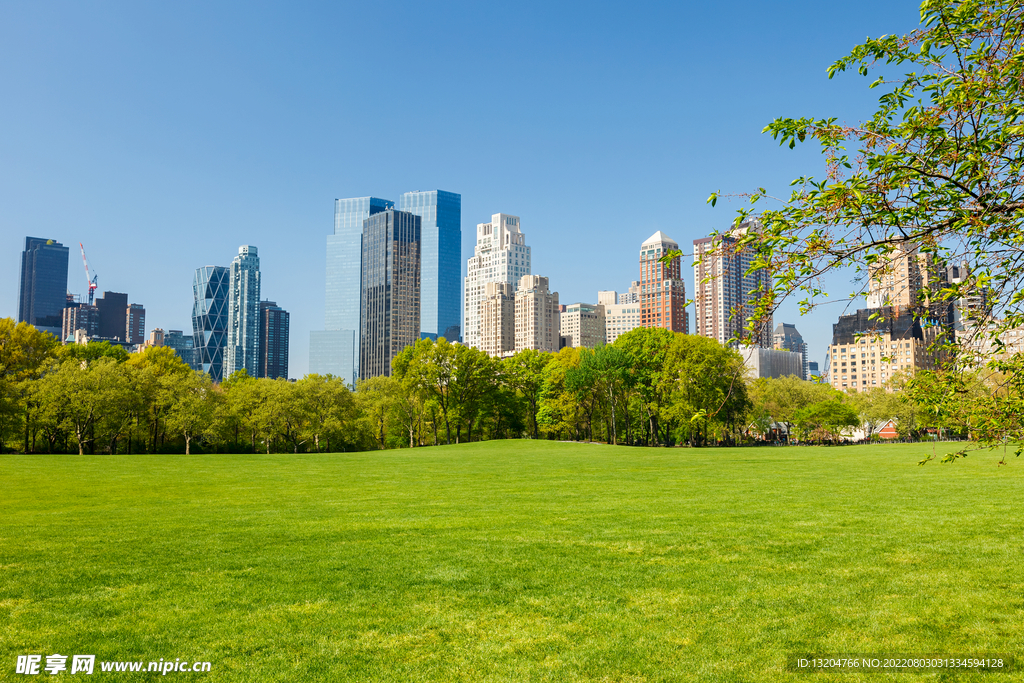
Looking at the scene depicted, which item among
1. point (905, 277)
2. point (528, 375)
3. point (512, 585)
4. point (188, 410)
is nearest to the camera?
point (905, 277)

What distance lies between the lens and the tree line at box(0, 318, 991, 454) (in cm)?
5784

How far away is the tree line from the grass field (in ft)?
136

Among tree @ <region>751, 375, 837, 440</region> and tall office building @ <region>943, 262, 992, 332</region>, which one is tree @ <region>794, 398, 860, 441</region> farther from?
tall office building @ <region>943, 262, 992, 332</region>

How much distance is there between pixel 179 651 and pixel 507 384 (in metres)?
77.5

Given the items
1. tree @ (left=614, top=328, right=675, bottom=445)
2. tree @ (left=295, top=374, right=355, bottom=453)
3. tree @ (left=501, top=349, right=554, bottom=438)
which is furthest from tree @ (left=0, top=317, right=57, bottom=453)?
tree @ (left=614, top=328, right=675, bottom=445)

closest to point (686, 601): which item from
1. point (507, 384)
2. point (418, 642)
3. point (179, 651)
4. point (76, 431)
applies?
point (418, 642)

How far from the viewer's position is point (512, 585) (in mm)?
9656

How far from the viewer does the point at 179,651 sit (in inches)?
278

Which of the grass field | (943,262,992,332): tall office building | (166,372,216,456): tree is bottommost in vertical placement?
the grass field

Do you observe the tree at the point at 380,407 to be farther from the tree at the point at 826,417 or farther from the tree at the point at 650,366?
the tree at the point at 826,417

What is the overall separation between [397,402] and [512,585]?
72.1 meters

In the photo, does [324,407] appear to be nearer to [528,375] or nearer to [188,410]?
[188,410]

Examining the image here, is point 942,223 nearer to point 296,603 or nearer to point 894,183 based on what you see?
point 894,183

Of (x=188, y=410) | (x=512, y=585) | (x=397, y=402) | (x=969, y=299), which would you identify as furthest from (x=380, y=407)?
(x=969, y=299)
